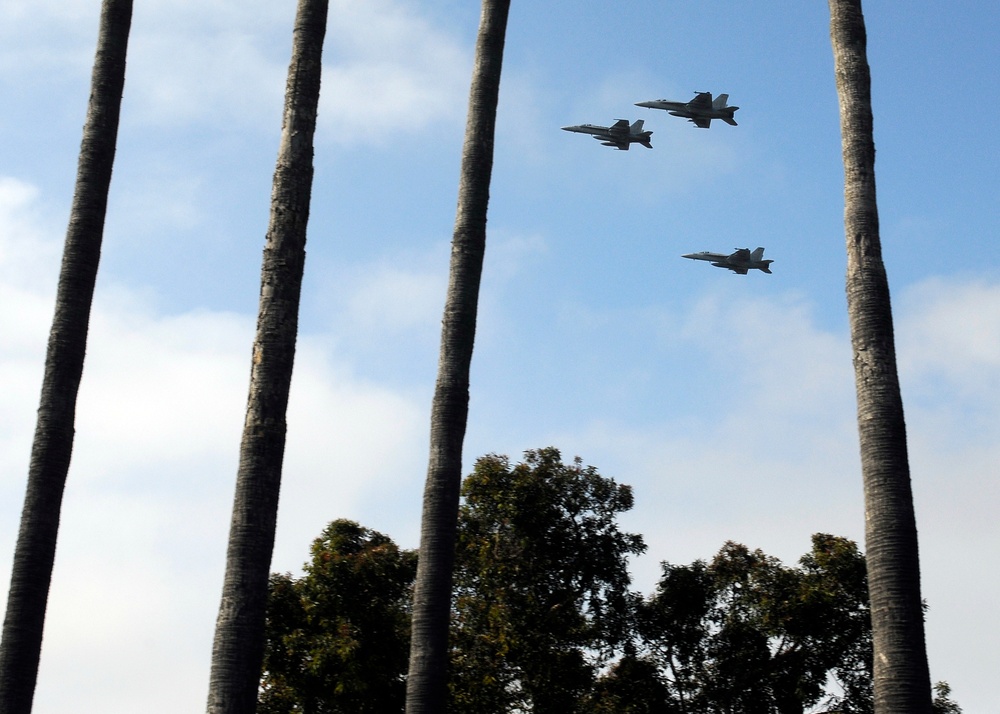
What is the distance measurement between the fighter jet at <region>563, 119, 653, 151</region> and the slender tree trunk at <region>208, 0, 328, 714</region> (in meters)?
36.0

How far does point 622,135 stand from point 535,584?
2870 cm

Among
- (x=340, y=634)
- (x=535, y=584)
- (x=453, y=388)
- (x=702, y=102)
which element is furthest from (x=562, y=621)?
(x=702, y=102)

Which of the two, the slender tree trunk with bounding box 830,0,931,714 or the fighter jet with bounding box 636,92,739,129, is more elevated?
the fighter jet with bounding box 636,92,739,129

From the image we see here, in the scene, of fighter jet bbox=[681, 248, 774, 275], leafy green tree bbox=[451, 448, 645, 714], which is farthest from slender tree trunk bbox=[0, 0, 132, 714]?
fighter jet bbox=[681, 248, 774, 275]

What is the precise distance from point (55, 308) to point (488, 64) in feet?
26.8

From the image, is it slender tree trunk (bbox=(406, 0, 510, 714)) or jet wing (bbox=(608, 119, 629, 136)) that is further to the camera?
jet wing (bbox=(608, 119, 629, 136))

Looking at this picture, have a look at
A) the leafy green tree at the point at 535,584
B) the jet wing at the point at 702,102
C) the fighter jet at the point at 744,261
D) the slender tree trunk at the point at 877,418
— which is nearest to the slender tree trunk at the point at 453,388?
the slender tree trunk at the point at 877,418

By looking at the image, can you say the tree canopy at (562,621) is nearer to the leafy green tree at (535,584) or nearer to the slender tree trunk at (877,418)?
the leafy green tree at (535,584)

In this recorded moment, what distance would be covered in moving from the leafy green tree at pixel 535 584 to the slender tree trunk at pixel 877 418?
16073 millimetres

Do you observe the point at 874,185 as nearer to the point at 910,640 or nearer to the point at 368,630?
the point at 910,640

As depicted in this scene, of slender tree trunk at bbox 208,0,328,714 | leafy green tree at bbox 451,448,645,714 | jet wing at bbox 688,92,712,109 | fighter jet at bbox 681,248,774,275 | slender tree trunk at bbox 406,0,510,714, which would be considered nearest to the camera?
slender tree trunk at bbox 208,0,328,714

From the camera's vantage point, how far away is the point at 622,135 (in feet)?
172

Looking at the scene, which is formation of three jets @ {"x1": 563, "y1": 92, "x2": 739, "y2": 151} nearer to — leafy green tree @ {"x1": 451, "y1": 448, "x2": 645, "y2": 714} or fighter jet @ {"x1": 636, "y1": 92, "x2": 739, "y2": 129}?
fighter jet @ {"x1": 636, "y1": 92, "x2": 739, "y2": 129}

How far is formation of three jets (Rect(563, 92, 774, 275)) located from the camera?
4825 cm
